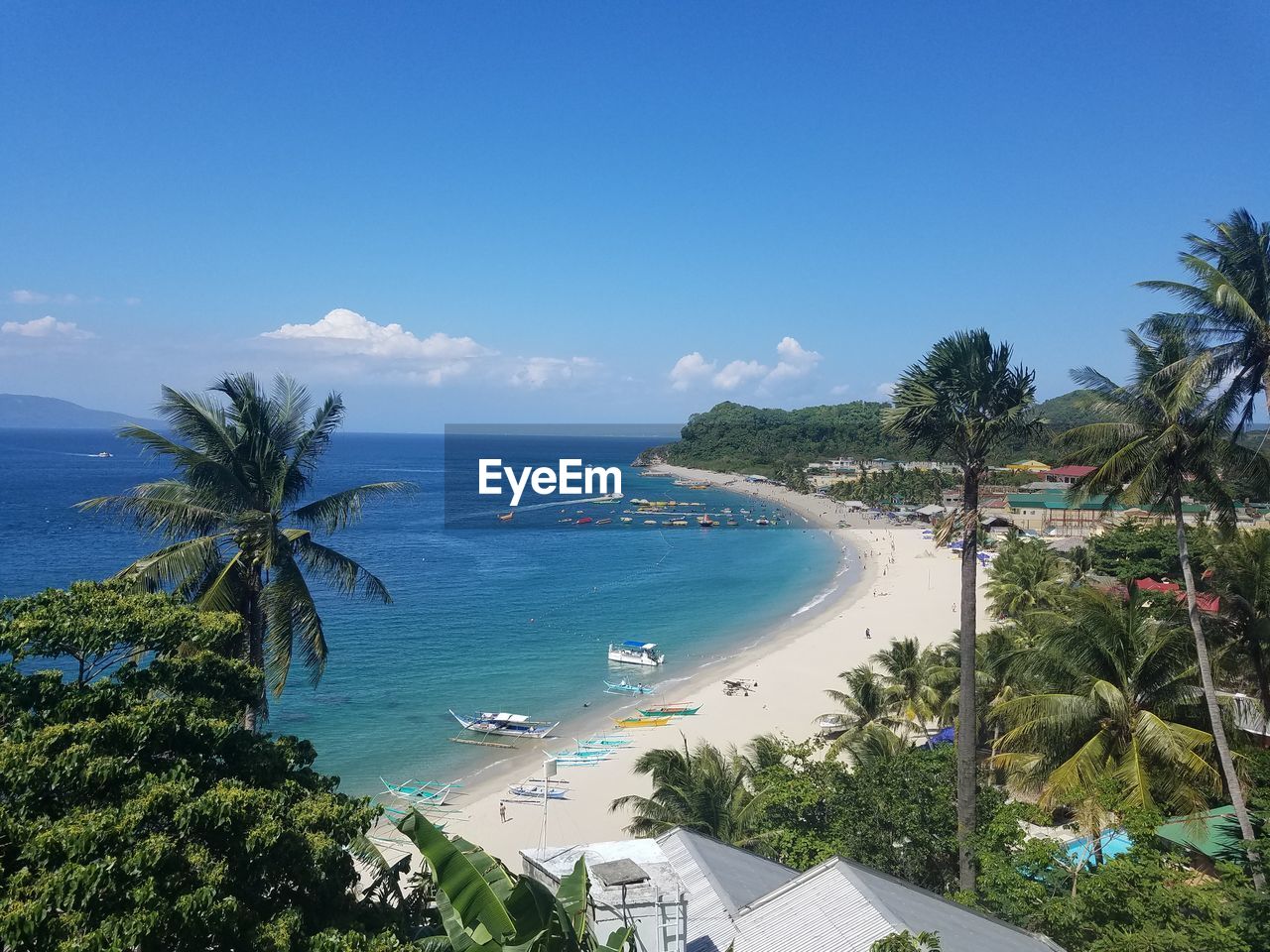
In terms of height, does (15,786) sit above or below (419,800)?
above

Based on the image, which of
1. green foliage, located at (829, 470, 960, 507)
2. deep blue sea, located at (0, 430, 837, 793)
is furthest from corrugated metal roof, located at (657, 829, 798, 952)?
green foliage, located at (829, 470, 960, 507)

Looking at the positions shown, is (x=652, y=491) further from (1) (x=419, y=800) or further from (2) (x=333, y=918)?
(2) (x=333, y=918)

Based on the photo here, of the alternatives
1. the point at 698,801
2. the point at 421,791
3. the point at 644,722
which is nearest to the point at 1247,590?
the point at 698,801

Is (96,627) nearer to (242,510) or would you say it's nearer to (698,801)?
(242,510)

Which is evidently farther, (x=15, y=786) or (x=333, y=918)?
(x=333, y=918)

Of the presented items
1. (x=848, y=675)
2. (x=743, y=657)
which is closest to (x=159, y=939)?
(x=848, y=675)

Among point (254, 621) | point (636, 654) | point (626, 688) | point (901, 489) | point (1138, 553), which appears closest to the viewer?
point (254, 621)

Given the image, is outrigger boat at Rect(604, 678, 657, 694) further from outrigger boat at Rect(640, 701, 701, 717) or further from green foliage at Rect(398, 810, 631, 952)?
green foliage at Rect(398, 810, 631, 952)

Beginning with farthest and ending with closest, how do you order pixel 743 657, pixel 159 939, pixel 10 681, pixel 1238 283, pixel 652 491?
pixel 652 491, pixel 743 657, pixel 1238 283, pixel 10 681, pixel 159 939
